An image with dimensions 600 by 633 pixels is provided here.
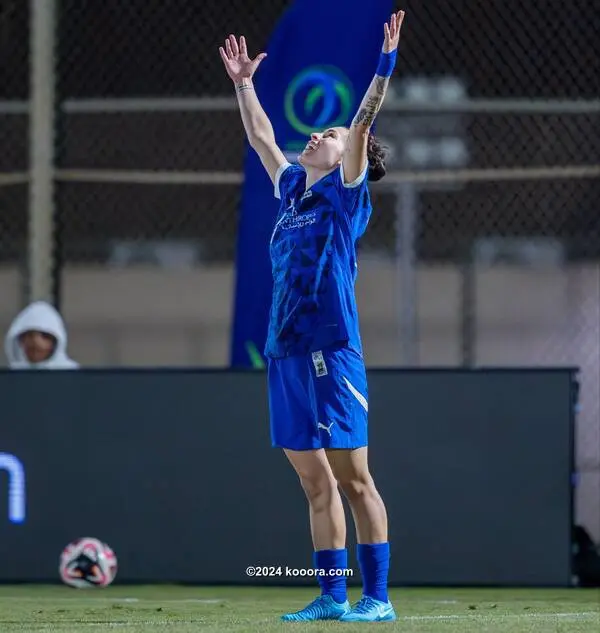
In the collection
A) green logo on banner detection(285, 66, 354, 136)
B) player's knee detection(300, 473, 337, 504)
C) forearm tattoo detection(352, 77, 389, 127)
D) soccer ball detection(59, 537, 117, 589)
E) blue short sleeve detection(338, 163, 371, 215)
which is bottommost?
soccer ball detection(59, 537, 117, 589)

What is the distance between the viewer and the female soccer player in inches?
213

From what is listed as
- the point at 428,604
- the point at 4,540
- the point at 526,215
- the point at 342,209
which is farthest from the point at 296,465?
the point at 526,215

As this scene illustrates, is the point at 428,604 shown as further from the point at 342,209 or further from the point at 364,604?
the point at 342,209

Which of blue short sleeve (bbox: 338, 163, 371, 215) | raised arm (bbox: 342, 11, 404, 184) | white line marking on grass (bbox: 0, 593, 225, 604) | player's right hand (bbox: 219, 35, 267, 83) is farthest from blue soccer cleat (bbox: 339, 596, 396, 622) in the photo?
player's right hand (bbox: 219, 35, 267, 83)

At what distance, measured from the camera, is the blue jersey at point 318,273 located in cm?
546

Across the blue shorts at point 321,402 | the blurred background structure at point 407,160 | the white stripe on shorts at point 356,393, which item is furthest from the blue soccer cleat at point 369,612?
the blurred background structure at point 407,160

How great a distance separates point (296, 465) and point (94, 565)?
8.25ft

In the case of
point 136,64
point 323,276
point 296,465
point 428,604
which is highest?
point 136,64

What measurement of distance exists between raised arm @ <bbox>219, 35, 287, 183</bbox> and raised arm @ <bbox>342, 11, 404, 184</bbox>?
58cm

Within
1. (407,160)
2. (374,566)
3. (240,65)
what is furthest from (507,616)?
(407,160)

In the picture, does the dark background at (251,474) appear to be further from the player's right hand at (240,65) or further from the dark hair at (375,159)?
the dark hair at (375,159)

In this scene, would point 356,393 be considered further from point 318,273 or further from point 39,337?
point 39,337

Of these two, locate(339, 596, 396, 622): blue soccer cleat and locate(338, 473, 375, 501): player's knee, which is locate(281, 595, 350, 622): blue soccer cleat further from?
locate(338, 473, 375, 501): player's knee

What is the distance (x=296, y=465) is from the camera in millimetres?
5531
